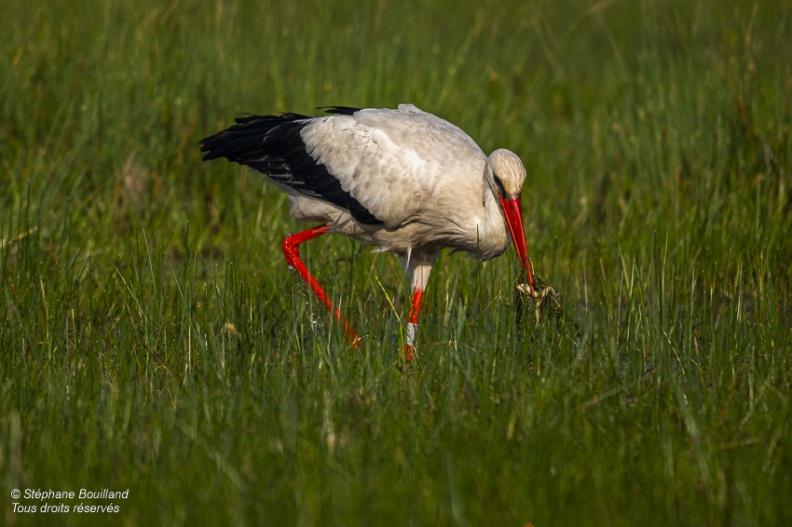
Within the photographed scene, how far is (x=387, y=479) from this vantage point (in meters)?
3.16

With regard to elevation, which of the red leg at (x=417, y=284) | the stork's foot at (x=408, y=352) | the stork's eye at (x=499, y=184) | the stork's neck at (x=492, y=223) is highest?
the stork's eye at (x=499, y=184)

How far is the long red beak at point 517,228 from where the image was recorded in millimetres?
4812

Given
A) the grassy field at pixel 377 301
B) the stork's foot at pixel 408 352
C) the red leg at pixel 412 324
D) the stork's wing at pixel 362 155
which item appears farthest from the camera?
the stork's wing at pixel 362 155

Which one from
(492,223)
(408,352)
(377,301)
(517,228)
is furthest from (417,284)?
(408,352)

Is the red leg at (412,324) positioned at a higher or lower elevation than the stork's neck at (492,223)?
lower

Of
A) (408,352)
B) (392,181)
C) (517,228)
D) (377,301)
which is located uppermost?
(392,181)

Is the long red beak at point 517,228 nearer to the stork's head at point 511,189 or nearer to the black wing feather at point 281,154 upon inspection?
the stork's head at point 511,189

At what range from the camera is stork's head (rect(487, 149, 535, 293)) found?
484 cm

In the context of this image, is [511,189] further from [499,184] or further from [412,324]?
[412,324]

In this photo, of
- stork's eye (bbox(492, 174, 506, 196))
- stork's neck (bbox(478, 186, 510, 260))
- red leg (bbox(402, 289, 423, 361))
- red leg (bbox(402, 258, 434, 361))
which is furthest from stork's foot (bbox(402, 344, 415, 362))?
stork's eye (bbox(492, 174, 506, 196))

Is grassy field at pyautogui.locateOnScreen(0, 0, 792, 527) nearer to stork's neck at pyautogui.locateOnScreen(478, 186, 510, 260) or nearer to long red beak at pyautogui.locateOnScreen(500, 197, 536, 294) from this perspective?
long red beak at pyautogui.locateOnScreen(500, 197, 536, 294)

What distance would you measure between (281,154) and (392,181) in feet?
2.46

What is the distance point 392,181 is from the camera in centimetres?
529

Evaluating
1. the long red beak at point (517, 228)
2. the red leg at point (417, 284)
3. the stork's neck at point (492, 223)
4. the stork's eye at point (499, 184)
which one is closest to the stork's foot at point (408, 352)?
the red leg at point (417, 284)
